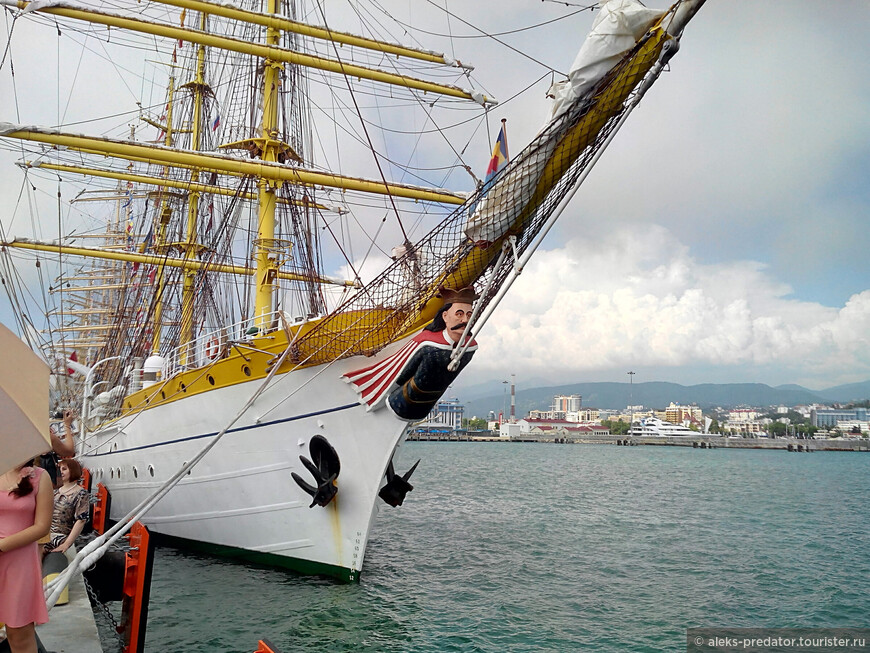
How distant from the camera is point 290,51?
14.9m

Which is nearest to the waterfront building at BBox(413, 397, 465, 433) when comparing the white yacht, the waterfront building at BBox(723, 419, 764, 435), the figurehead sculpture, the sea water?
the white yacht

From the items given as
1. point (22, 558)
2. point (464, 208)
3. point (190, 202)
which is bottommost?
point (22, 558)

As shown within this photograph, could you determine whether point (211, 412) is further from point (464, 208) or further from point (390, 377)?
point (464, 208)

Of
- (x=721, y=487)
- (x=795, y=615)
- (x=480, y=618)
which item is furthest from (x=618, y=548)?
(x=721, y=487)

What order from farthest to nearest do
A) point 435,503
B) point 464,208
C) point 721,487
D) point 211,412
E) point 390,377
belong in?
point 721,487 < point 435,503 < point 211,412 < point 390,377 < point 464,208

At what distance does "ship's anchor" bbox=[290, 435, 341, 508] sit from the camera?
9867 mm

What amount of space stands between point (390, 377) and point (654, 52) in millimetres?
5129

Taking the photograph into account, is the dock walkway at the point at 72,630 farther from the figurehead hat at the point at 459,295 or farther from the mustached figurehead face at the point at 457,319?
the figurehead hat at the point at 459,295

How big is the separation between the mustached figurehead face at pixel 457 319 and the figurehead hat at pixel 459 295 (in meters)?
0.08

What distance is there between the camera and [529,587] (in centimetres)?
1160

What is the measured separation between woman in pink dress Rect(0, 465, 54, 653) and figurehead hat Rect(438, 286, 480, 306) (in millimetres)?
5605

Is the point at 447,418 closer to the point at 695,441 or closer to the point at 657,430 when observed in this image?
the point at 657,430

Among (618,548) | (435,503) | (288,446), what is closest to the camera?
(288,446)

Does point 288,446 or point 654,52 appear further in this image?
point 288,446
